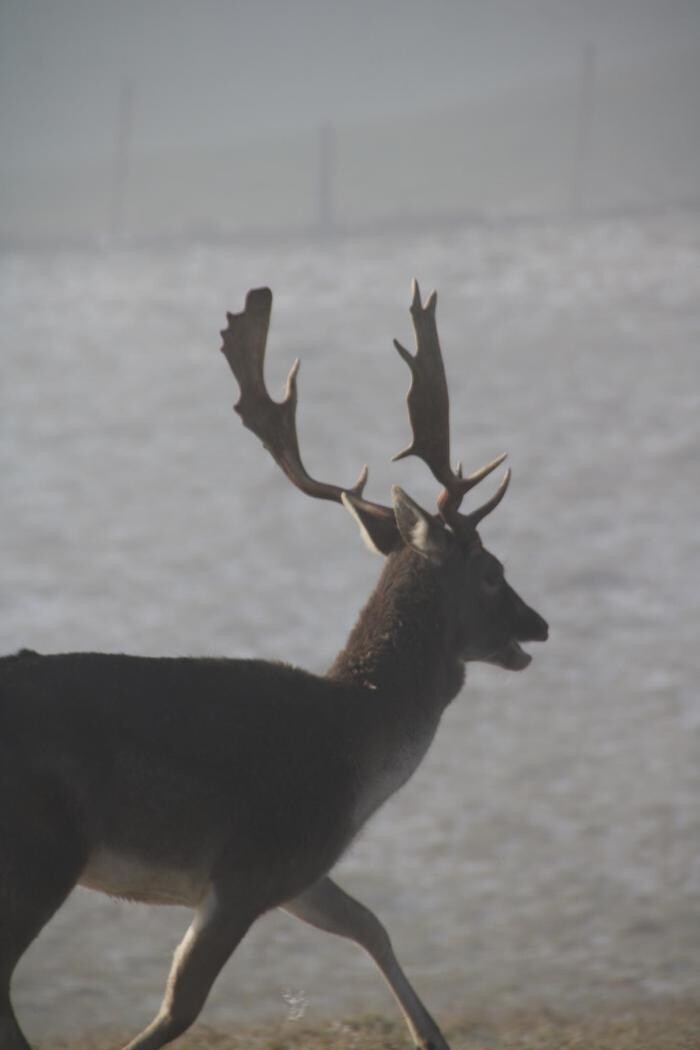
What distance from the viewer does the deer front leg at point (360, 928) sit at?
6.04m

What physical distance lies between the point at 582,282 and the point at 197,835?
21.7 meters

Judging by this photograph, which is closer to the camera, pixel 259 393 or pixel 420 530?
pixel 420 530

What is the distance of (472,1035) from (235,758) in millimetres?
2762

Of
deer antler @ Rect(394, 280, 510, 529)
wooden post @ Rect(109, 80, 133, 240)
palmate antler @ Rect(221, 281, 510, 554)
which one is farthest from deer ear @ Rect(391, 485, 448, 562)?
wooden post @ Rect(109, 80, 133, 240)

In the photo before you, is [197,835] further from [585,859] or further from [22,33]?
[22,33]

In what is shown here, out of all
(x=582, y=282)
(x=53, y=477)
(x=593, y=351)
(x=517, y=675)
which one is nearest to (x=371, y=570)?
(x=517, y=675)

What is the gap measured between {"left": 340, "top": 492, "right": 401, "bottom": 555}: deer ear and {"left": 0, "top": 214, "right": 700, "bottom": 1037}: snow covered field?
106 centimetres

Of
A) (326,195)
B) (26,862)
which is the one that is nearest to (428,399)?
(26,862)

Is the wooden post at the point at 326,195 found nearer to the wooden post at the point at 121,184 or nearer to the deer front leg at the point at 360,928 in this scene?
the wooden post at the point at 121,184

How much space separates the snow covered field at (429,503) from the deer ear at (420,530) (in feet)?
3.58

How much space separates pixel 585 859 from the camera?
496 inches

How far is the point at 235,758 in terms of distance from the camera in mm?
5340

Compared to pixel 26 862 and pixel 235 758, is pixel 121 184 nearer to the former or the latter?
pixel 235 758

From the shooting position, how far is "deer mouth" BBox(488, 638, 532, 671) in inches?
246
